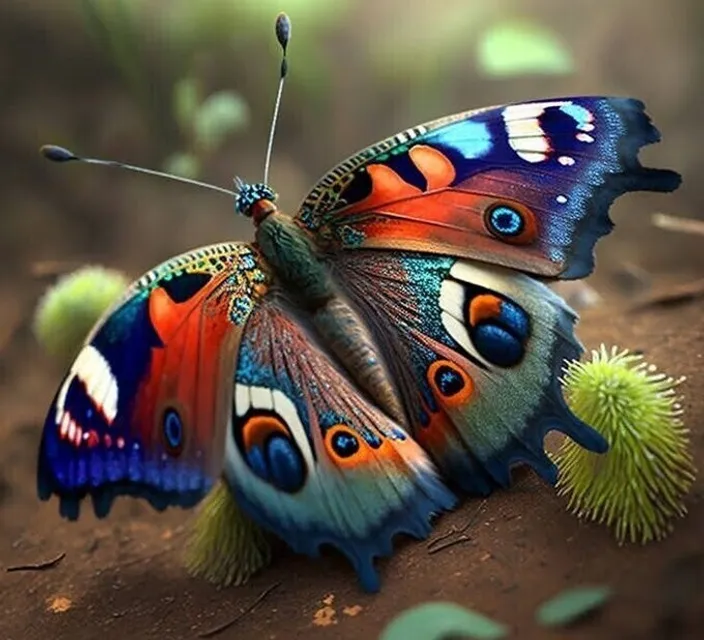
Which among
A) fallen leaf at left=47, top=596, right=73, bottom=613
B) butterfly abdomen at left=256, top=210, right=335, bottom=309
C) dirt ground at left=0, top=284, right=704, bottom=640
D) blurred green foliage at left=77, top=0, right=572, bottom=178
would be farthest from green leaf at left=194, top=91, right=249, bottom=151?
fallen leaf at left=47, top=596, right=73, bottom=613

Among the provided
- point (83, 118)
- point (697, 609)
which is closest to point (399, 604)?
point (697, 609)

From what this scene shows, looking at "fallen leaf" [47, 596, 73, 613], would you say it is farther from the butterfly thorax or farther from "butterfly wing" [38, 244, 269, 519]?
the butterfly thorax

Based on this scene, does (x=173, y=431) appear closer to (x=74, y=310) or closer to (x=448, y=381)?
(x=448, y=381)

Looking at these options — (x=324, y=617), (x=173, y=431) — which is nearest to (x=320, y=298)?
(x=173, y=431)

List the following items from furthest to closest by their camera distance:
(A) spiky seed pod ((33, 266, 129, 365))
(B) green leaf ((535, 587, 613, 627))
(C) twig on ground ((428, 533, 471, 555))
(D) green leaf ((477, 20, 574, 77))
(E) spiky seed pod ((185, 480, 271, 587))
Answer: (D) green leaf ((477, 20, 574, 77)) < (A) spiky seed pod ((33, 266, 129, 365)) < (E) spiky seed pod ((185, 480, 271, 587)) < (C) twig on ground ((428, 533, 471, 555)) < (B) green leaf ((535, 587, 613, 627))

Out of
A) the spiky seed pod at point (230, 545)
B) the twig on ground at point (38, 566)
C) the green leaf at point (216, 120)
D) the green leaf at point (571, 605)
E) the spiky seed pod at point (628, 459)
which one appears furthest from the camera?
the green leaf at point (216, 120)

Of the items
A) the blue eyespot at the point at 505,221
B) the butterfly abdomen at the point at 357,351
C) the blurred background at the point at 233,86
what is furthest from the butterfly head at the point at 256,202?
the blurred background at the point at 233,86

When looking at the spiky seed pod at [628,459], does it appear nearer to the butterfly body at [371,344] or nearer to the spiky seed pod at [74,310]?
the butterfly body at [371,344]
